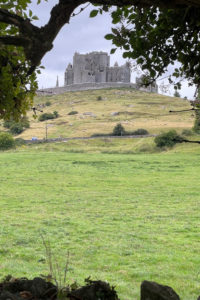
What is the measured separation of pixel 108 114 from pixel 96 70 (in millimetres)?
60126

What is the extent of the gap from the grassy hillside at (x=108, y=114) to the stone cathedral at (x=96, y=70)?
11311 mm

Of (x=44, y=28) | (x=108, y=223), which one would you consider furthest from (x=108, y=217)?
(x=44, y=28)

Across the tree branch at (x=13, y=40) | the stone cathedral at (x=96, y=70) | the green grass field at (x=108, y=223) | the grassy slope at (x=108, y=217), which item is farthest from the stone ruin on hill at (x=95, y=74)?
the tree branch at (x=13, y=40)

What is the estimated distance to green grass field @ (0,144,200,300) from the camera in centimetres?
1133

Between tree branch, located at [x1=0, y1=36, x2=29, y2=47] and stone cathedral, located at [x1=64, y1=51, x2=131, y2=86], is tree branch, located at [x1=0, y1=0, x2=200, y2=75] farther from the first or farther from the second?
stone cathedral, located at [x1=64, y1=51, x2=131, y2=86]

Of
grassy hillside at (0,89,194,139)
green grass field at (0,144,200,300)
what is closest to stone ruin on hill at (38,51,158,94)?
grassy hillside at (0,89,194,139)

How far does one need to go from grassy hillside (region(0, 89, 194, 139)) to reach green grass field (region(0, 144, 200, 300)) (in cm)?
4226

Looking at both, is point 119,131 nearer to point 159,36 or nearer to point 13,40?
point 159,36

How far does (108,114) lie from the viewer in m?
131

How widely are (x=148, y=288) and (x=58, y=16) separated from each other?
2.90 m

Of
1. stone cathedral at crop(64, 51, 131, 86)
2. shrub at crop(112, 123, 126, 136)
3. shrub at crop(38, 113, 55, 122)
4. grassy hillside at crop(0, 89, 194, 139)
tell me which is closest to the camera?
shrub at crop(112, 123, 126, 136)

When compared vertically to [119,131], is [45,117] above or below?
above

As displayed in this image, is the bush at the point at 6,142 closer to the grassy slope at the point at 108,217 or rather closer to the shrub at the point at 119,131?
the grassy slope at the point at 108,217

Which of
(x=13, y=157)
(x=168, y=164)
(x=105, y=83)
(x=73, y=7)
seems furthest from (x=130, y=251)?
(x=105, y=83)
